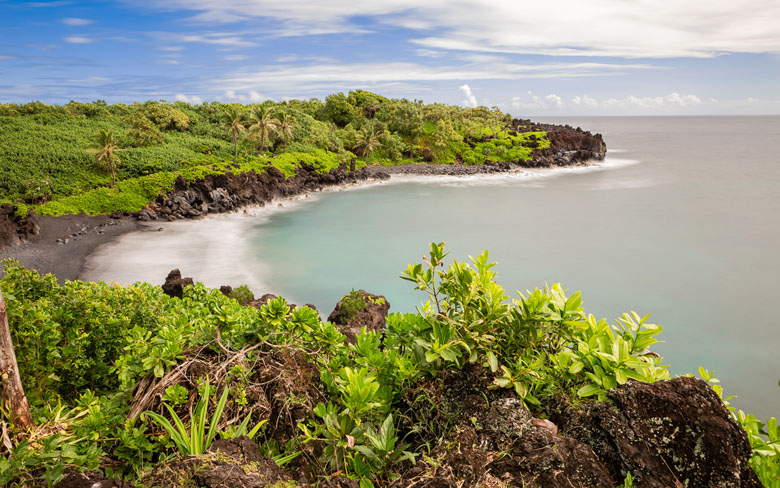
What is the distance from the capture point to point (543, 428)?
8.66 ft

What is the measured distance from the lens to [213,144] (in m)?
45.7

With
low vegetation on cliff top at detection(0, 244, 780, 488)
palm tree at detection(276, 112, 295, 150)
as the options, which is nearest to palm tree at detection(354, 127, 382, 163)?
palm tree at detection(276, 112, 295, 150)

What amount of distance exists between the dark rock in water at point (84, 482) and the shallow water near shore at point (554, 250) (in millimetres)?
18338

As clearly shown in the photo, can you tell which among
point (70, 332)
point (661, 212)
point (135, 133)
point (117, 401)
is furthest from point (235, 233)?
point (661, 212)

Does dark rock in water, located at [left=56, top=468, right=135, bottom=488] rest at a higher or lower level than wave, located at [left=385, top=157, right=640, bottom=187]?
higher

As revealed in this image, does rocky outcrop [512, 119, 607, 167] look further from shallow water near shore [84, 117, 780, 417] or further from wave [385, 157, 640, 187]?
shallow water near shore [84, 117, 780, 417]

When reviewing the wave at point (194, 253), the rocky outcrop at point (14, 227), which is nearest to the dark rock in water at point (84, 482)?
the wave at point (194, 253)

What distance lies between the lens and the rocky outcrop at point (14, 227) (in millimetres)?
23844

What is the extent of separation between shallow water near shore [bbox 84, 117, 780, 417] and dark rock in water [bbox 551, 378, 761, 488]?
15768mm

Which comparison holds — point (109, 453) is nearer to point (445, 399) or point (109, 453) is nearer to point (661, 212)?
point (445, 399)

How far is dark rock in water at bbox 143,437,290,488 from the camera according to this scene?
7.29ft

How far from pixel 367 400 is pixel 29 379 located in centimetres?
356

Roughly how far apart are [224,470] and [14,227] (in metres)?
30.9

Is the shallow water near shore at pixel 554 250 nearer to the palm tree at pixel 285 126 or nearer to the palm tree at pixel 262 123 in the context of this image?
the palm tree at pixel 262 123
